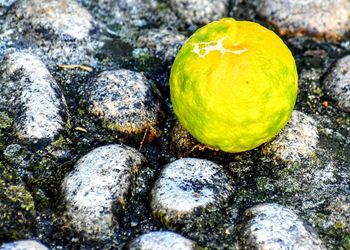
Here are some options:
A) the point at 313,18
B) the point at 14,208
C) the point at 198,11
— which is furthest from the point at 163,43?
the point at 14,208

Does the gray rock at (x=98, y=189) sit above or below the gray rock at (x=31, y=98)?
below

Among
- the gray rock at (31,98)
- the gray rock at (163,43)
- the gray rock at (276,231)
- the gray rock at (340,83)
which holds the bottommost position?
the gray rock at (340,83)

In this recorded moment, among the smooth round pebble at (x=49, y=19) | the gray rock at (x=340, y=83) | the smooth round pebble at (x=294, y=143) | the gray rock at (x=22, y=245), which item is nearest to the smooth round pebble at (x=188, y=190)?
the smooth round pebble at (x=294, y=143)

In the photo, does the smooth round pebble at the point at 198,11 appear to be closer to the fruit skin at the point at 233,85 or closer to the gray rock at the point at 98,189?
the fruit skin at the point at 233,85

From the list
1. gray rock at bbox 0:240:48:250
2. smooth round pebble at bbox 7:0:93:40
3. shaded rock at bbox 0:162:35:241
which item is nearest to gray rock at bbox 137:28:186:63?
smooth round pebble at bbox 7:0:93:40

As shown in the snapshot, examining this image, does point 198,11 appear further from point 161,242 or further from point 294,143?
point 161,242

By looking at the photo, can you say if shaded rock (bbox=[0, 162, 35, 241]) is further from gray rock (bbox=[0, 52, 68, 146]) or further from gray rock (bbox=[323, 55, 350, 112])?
gray rock (bbox=[323, 55, 350, 112])

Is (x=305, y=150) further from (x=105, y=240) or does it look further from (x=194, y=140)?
(x=105, y=240)
